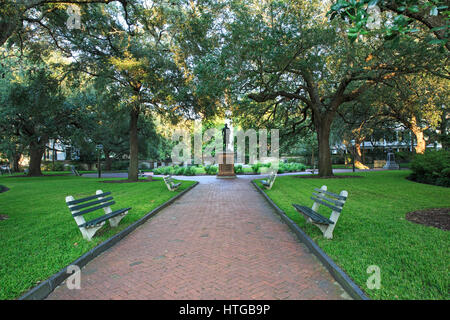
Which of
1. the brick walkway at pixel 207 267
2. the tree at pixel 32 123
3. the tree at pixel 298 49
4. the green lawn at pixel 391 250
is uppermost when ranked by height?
the tree at pixel 298 49

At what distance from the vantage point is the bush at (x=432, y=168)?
13.4 metres

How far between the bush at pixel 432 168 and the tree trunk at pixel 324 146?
503cm

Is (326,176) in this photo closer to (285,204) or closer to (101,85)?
(285,204)

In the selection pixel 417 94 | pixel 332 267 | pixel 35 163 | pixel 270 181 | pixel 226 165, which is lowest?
pixel 332 267

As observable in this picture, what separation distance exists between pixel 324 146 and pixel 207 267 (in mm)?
16327

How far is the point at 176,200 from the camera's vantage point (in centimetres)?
1120

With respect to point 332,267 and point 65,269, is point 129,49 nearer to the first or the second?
point 65,269

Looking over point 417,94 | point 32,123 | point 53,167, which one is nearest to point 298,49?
point 417,94

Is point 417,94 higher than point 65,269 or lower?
higher

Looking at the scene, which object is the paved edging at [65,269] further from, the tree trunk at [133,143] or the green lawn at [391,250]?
the tree trunk at [133,143]

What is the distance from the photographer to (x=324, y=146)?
18469 millimetres

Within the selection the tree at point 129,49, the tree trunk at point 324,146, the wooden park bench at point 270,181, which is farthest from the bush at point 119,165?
the wooden park bench at point 270,181
